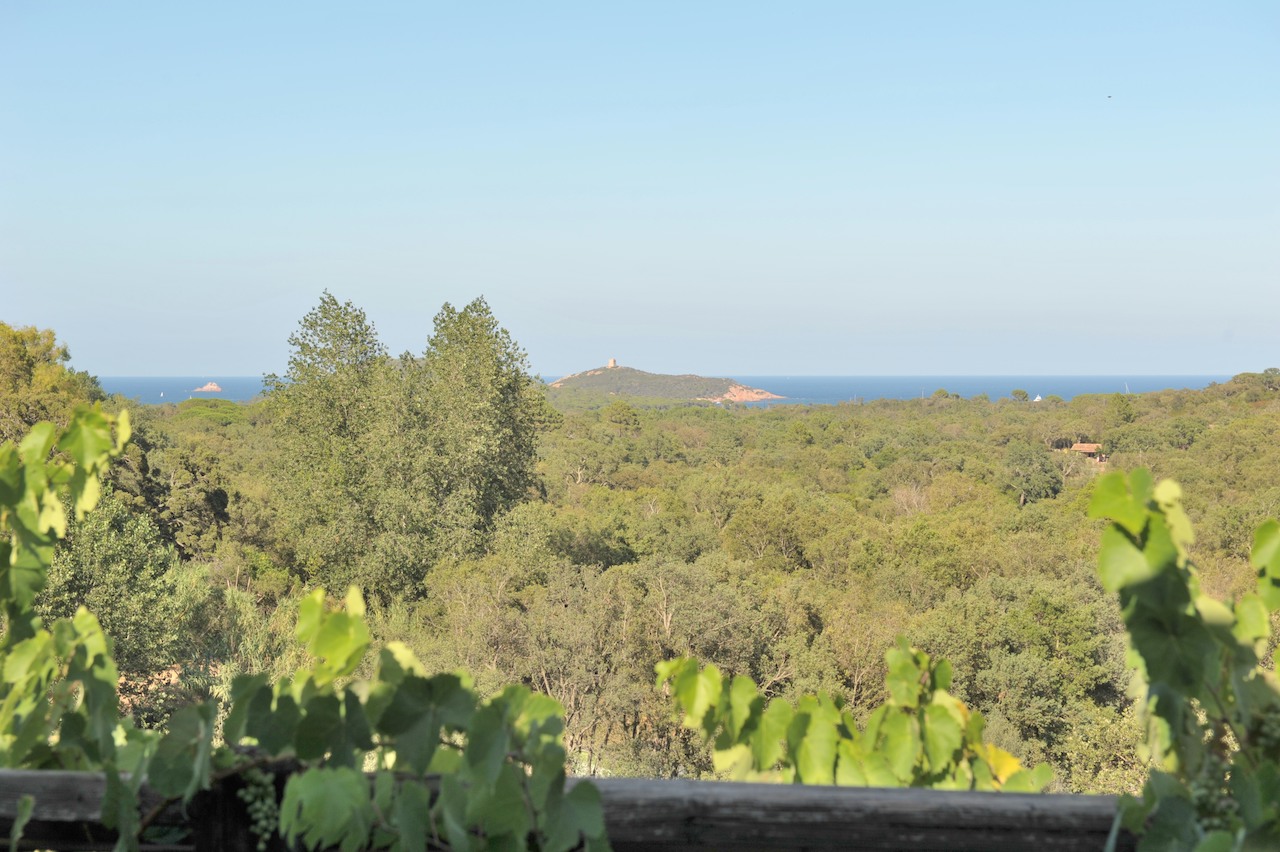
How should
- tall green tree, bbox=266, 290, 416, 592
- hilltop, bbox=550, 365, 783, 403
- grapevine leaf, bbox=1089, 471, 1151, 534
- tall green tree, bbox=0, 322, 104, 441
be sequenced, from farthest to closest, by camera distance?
1. hilltop, bbox=550, 365, 783, 403
2. tall green tree, bbox=266, 290, 416, 592
3. tall green tree, bbox=0, 322, 104, 441
4. grapevine leaf, bbox=1089, 471, 1151, 534

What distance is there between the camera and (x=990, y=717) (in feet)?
39.7

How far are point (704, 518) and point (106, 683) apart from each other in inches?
882

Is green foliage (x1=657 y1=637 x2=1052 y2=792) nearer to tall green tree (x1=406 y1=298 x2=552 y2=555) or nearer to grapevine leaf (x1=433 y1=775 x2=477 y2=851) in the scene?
grapevine leaf (x1=433 y1=775 x2=477 y2=851)

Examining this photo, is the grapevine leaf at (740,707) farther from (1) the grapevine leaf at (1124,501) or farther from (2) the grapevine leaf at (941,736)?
(1) the grapevine leaf at (1124,501)

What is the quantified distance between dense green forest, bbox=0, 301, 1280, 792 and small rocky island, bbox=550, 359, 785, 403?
302 ft

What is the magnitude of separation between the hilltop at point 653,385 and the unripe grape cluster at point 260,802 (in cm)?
11023

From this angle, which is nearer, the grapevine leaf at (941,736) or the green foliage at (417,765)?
the green foliage at (417,765)

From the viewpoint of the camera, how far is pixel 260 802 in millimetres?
742

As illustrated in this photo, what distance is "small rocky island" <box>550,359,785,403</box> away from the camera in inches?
4688

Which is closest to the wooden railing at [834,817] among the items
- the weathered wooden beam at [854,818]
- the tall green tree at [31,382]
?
the weathered wooden beam at [854,818]

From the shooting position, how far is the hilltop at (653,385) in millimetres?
118750

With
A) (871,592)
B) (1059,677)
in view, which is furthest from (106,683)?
(871,592)

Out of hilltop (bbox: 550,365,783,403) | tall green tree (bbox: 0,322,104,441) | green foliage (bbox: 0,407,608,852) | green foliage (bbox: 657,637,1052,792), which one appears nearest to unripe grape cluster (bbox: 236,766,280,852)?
green foliage (bbox: 0,407,608,852)

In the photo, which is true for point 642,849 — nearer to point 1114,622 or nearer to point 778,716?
point 778,716
